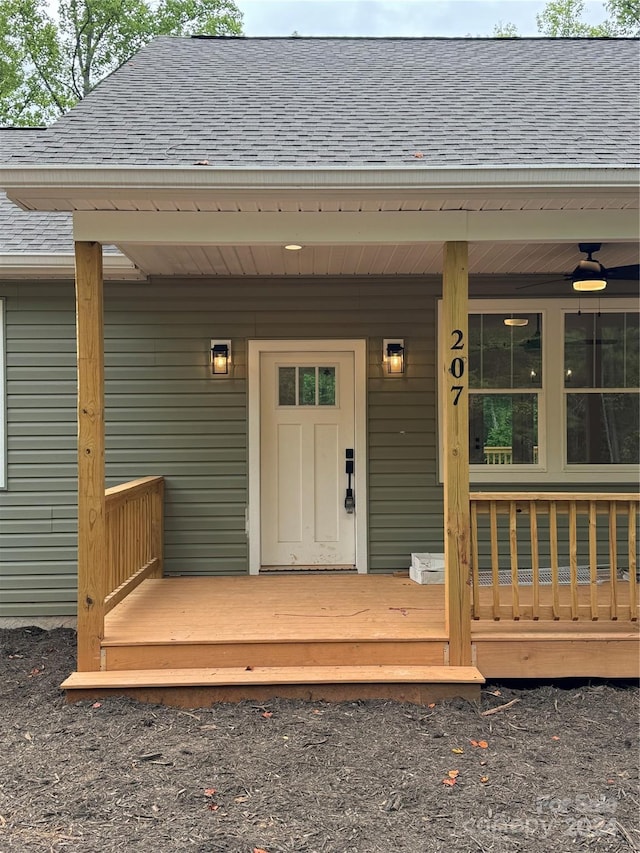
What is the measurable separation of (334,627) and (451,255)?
2.26 metres

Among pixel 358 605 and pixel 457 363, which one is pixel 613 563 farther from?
pixel 358 605

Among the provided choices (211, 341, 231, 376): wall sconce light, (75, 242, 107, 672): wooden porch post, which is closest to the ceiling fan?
(211, 341, 231, 376): wall sconce light

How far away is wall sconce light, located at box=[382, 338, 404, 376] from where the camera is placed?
5.23m

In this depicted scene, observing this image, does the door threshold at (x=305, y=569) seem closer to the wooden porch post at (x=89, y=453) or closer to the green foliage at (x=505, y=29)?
the wooden porch post at (x=89, y=453)

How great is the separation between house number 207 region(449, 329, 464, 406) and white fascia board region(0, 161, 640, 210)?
30.1 inches

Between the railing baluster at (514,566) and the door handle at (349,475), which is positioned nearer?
the railing baluster at (514,566)

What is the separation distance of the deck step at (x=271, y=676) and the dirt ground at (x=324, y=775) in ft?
0.39

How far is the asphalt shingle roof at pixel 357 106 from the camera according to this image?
3.61 m

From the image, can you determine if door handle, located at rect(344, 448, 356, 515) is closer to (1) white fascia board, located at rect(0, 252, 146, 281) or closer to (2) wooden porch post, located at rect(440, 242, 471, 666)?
(2) wooden porch post, located at rect(440, 242, 471, 666)

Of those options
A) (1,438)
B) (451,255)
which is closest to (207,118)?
(451,255)

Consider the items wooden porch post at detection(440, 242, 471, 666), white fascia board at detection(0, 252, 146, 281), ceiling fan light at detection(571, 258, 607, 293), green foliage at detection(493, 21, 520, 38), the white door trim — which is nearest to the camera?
wooden porch post at detection(440, 242, 471, 666)

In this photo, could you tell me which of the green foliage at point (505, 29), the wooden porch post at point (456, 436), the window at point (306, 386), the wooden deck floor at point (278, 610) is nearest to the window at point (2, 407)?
the wooden deck floor at point (278, 610)

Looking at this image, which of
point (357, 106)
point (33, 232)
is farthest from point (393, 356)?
point (33, 232)

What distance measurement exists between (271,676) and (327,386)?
255cm
